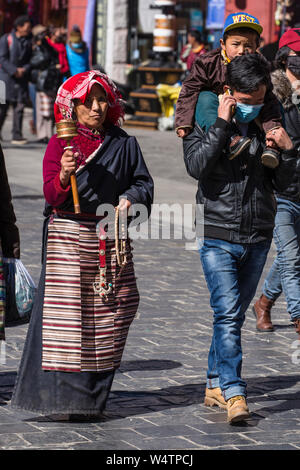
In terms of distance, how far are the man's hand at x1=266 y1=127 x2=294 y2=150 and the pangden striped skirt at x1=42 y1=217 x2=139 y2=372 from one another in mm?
925

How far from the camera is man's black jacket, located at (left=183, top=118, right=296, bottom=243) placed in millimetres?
5730

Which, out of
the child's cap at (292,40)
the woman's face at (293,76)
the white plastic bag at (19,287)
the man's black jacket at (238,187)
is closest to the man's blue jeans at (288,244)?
the woman's face at (293,76)

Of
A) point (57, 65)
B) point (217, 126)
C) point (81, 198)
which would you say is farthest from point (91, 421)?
point (57, 65)

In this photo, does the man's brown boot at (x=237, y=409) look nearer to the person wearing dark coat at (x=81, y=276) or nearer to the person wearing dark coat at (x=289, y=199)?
the person wearing dark coat at (x=81, y=276)

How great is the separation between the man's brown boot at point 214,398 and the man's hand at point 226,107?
144cm

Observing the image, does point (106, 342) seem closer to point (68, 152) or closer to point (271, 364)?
point (68, 152)

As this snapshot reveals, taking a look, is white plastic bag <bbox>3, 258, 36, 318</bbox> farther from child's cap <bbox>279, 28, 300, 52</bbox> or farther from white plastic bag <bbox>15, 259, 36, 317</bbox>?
child's cap <bbox>279, 28, 300, 52</bbox>

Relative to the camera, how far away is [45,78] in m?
18.8

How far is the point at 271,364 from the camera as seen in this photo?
22.8ft

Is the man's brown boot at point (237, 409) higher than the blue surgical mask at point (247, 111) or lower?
lower

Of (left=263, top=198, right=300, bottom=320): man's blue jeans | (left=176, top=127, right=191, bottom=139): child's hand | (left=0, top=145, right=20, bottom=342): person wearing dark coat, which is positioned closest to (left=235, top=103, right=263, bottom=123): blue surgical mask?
(left=176, top=127, right=191, bottom=139): child's hand

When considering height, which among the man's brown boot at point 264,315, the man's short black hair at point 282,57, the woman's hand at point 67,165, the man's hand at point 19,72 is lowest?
the man's brown boot at point 264,315

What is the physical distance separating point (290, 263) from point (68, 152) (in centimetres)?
243

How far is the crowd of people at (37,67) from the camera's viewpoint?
61.6 feet
